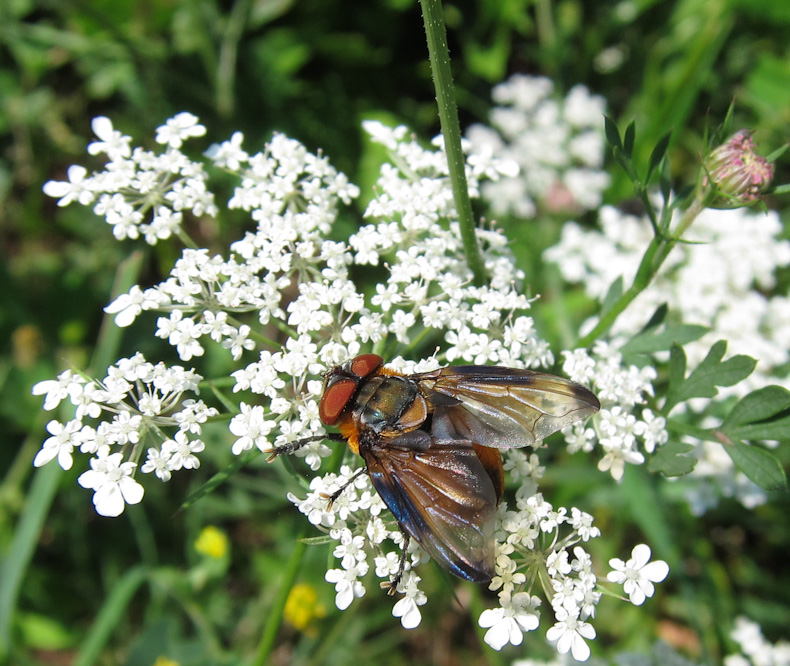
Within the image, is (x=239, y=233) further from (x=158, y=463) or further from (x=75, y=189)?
(x=158, y=463)

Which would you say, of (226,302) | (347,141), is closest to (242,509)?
(226,302)

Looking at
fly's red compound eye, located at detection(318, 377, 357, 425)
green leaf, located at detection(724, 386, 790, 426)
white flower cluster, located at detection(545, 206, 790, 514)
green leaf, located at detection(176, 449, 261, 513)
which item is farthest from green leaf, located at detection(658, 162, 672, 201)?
green leaf, located at detection(176, 449, 261, 513)

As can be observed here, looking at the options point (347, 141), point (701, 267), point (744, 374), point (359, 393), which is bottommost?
point (359, 393)

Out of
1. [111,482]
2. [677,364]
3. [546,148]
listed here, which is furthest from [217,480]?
[546,148]

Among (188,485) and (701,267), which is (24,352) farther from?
(701,267)

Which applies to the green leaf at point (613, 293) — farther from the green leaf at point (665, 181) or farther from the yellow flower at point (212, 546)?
the yellow flower at point (212, 546)
